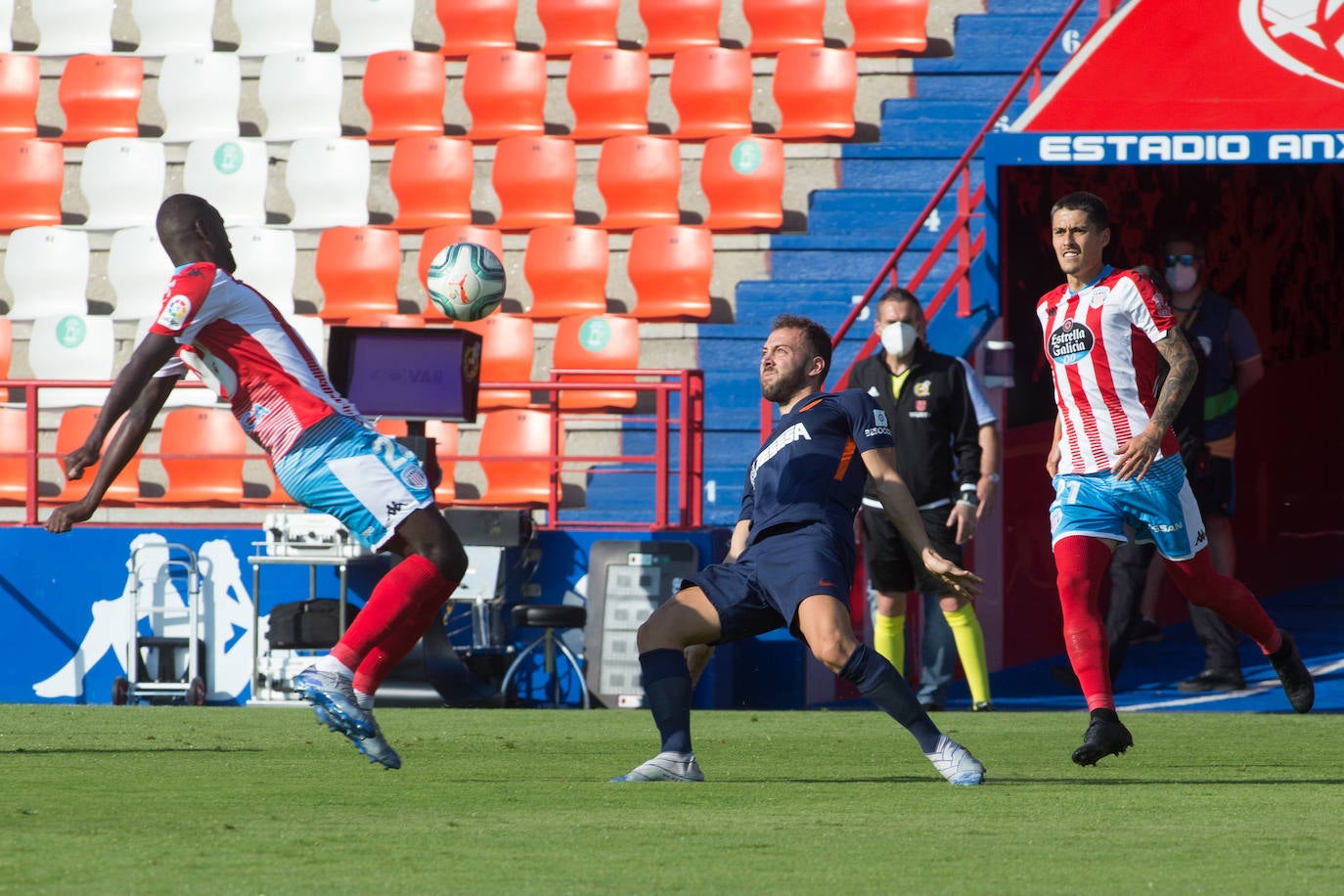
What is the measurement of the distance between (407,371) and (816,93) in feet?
18.4

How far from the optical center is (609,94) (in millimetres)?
15711

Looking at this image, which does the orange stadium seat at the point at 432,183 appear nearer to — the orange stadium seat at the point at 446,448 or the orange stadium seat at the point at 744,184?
the orange stadium seat at the point at 744,184

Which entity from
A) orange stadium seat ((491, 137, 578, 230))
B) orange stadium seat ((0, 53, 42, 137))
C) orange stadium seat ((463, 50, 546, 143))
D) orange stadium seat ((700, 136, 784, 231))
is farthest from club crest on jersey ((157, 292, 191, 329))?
orange stadium seat ((0, 53, 42, 137))

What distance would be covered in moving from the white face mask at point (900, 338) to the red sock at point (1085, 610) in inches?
133

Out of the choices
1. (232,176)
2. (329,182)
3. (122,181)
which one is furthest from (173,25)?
(329,182)

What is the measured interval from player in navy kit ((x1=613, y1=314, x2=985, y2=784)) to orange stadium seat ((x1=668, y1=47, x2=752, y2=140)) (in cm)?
909

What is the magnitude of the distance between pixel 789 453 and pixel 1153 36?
621cm

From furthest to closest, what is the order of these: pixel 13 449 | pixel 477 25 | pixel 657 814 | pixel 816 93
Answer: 1. pixel 477 25
2. pixel 816 93
3. pixel 13 449
4. pixel 657 814

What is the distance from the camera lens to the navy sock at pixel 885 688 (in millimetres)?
6059

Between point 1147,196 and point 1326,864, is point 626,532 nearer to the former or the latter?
point 1147,196

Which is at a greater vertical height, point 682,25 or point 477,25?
point 477,25

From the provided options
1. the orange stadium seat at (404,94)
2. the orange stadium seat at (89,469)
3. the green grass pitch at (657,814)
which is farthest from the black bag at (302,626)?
the orange stadium seat at (404,94)

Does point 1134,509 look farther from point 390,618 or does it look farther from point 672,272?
point 672,272

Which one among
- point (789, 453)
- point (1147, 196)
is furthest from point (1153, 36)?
point (789, 453)
